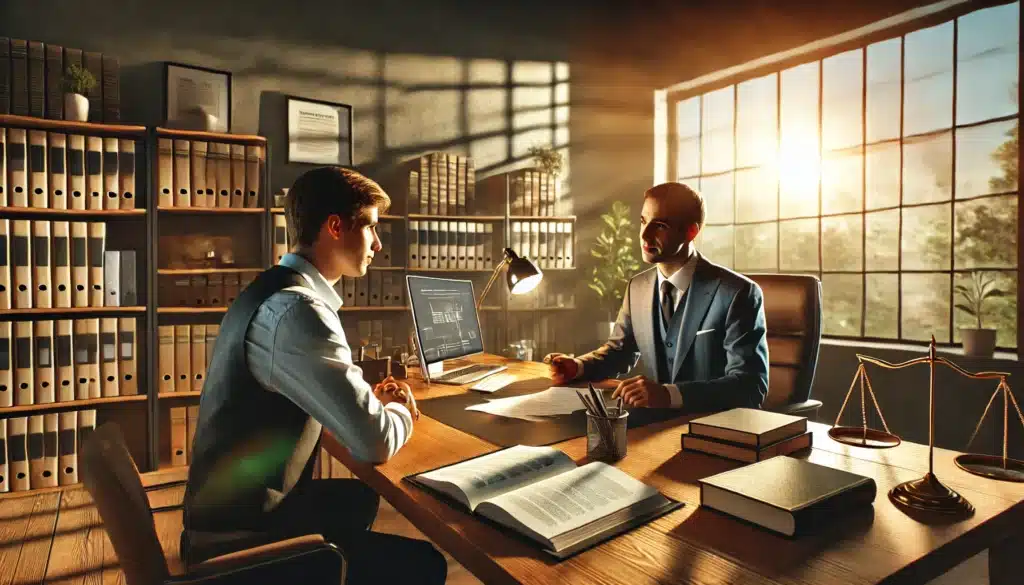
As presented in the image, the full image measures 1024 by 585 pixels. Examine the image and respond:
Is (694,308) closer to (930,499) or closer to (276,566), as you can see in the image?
(930,499)

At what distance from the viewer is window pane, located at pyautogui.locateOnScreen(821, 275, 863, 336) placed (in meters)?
3.96

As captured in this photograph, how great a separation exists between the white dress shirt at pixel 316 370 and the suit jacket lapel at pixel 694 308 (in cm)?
116

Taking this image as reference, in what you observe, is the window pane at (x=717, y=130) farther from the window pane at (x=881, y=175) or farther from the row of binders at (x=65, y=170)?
the row of binders at (x=65, y=170)

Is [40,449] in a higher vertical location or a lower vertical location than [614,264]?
lower

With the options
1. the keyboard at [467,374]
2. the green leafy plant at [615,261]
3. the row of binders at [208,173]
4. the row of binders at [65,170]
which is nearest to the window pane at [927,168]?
the green leafy plant at [615,261]

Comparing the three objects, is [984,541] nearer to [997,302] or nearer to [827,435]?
[827,435]

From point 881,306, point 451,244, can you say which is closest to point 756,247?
point 881,306

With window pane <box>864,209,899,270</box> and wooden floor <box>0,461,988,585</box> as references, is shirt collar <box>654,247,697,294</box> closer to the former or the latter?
wooden floor <box>0,461,988,585</box>

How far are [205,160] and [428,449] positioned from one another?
2.79 m

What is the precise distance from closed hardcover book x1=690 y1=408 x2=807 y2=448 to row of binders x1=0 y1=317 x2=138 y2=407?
10.3 feet

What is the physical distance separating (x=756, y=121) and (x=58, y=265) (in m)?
4.58

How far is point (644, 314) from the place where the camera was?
2172mm

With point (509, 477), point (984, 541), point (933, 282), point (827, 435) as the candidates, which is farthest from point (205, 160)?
point (933, 282)

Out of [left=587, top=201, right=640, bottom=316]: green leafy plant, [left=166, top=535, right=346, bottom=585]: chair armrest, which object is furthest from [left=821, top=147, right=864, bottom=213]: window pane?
[left=166, top=535, right=346, bottom=585]: chair armrest
